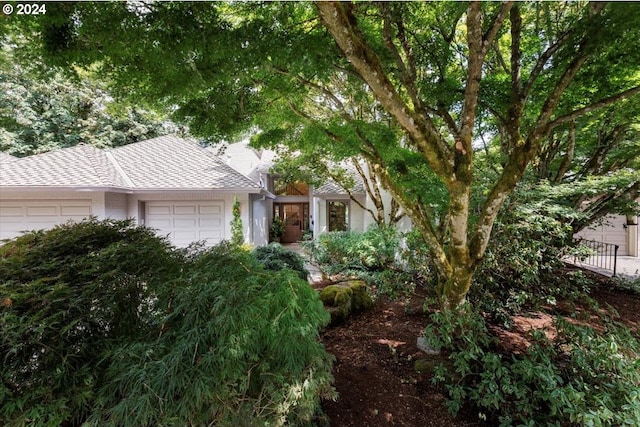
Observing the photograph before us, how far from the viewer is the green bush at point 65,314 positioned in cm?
154

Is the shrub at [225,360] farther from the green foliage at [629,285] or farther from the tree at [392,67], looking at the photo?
the green foliage at [629,285]

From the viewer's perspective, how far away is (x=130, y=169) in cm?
1006

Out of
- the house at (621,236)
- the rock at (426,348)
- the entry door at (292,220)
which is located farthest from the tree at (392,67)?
the entry door at (292,220)

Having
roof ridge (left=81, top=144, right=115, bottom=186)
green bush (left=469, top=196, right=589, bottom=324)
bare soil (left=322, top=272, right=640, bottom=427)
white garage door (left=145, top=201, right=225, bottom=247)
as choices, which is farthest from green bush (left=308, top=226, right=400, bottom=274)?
roof ridge (left=81, top=144, right=115, bottom=186)

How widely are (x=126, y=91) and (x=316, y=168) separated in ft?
25.0

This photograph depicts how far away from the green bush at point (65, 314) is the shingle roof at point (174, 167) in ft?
24.7

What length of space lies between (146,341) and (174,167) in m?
9.88

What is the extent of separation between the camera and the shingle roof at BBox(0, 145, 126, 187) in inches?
328

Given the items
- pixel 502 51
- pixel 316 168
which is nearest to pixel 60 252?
pixel 502 51

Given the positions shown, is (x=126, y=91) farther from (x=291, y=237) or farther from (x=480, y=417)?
(x=291, y=237)

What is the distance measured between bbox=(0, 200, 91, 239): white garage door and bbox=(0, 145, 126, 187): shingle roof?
0.81 meters

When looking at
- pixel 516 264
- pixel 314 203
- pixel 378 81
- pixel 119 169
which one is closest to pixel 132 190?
pixel 119 169

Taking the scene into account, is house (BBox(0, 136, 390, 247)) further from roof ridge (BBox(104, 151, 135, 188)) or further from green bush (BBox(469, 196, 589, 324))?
green bush (BBox(469, 196, 589, 324))

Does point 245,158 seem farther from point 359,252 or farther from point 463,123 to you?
point 463,123
